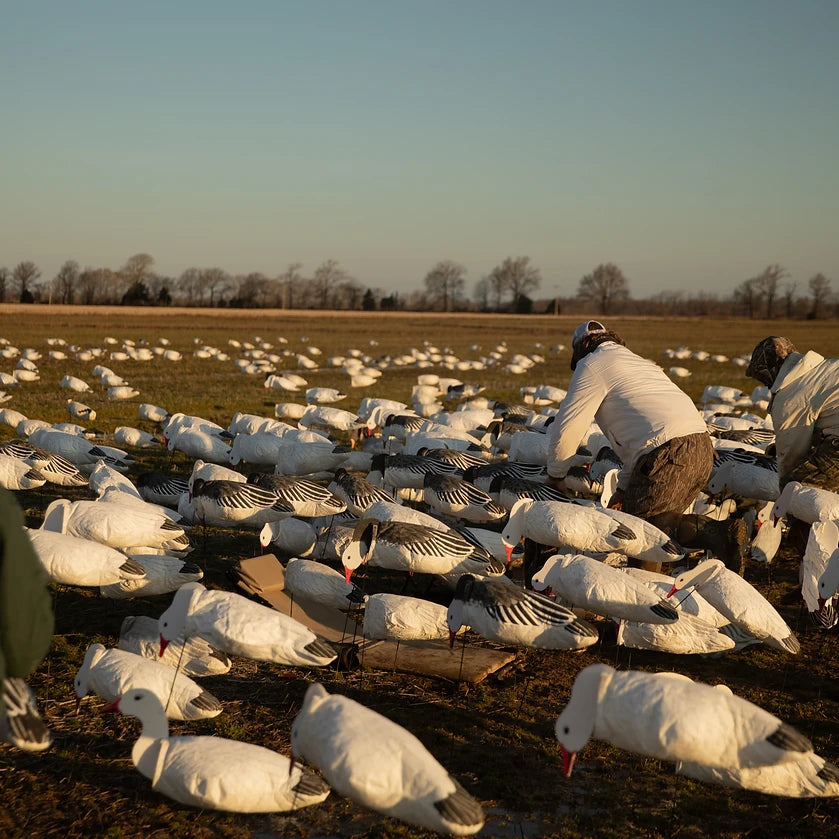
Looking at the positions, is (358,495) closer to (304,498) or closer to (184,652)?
(304,498)

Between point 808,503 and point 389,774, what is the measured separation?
525 cm

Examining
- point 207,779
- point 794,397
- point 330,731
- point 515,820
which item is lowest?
point 515,820

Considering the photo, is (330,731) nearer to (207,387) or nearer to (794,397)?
(794,397)

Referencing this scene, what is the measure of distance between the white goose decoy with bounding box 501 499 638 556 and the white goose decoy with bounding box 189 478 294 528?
7.60 feet

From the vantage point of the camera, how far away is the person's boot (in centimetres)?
744

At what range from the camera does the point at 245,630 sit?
4.83m

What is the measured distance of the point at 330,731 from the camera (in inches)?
148

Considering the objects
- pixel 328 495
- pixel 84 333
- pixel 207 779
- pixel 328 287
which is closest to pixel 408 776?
pixel 207 779

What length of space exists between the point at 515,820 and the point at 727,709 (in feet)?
4.06

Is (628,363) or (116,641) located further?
(628,363)

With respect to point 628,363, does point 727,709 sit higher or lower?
lower

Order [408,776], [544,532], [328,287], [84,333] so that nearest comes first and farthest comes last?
[408,776]
[544,532]
[84,333]
[328,287]

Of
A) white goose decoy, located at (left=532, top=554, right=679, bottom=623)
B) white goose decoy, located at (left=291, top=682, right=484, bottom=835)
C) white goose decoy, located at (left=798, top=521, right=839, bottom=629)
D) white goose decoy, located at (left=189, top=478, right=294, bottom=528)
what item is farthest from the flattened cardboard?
white goose decoy, located at (left=798, top=521, right=839, bottom=629)

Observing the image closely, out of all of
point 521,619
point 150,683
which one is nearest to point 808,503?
point 521,619
